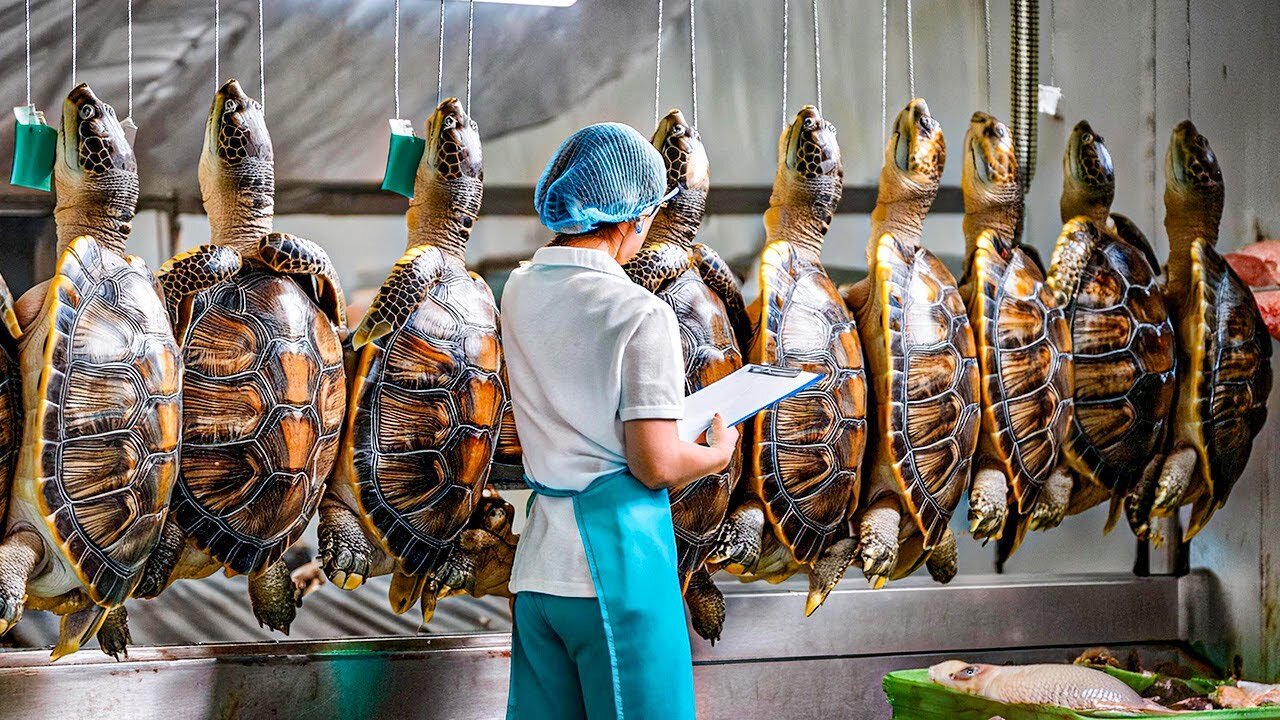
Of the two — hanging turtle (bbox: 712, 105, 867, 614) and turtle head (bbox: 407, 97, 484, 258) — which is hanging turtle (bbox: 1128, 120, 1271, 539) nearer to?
hanging turtle (bbox: 712, 105, 867, 614)

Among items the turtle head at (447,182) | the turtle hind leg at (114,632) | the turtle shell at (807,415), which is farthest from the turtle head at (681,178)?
the turtle hind leg at (114,632)

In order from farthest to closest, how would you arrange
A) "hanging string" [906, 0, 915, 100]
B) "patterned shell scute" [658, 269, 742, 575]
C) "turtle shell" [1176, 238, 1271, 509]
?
"turtle shell" [1176, 238, 1271, 509]
"hanging string" [906, 0, 915, 100]
"patterned shell scute" [658, 269, 742, 575]

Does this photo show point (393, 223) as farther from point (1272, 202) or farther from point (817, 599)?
point (1272, 202)

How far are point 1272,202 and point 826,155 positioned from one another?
1516mm

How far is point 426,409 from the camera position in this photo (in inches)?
98.7

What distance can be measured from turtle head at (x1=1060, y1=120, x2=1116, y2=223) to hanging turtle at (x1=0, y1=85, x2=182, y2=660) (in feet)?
7.02

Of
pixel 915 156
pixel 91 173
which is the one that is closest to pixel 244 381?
pixel 91 173

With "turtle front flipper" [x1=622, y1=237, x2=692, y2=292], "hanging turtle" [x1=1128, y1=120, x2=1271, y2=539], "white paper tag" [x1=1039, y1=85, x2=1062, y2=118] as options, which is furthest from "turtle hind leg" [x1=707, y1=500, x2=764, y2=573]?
"white paper tag" [x1=1039, y1=85, x2=1062, y2=118]

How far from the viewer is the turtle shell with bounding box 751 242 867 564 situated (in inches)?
108

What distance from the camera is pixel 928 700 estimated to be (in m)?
3.07

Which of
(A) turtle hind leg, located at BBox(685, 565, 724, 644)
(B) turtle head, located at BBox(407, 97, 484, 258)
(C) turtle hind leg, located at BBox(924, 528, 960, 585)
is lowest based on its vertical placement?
(A) turtle hind leg, located at BBox(685, 565, 724, 644)

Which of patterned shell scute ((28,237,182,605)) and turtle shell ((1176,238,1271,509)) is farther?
turtle shell ((1176,238,1271,509))

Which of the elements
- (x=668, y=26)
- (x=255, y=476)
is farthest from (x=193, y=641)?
(x=668, y=26)

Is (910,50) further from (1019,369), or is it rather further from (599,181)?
(599,181)
